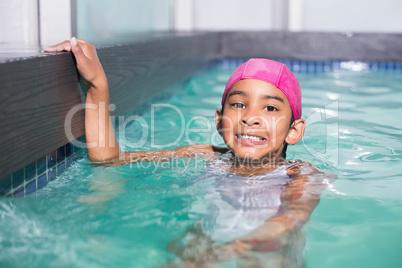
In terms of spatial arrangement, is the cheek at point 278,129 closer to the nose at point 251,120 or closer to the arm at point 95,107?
the nose at point 251,120

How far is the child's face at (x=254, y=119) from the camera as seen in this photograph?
9.75 feet

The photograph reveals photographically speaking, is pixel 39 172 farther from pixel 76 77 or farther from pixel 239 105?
pixel 239 105

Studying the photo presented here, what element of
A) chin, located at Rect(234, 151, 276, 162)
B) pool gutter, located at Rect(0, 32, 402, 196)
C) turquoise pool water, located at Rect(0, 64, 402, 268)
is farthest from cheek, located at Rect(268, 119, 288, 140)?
pool gutter, located at Rect(0, 32, 402, 196)

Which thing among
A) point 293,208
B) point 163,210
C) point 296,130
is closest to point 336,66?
point 296,130

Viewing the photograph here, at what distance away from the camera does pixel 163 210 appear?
267 centimetres

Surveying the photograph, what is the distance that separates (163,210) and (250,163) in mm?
747

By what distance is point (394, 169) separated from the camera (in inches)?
143

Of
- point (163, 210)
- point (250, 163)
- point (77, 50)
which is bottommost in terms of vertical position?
point (163, 210)

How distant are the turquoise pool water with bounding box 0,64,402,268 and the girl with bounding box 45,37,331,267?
0.31 feet

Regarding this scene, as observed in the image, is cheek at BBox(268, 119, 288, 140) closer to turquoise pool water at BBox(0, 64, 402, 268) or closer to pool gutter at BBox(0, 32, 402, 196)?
turquoise pool water at BBox(0, 64, 402, 268)

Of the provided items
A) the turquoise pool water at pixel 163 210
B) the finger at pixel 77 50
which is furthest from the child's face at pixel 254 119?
the finger at pixel 77 50

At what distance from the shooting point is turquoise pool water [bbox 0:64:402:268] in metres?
2.24

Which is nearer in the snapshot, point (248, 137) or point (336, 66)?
point (248, 137)

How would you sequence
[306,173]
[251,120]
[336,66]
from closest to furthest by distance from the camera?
[251,120] < [306,173] < [336,66]
